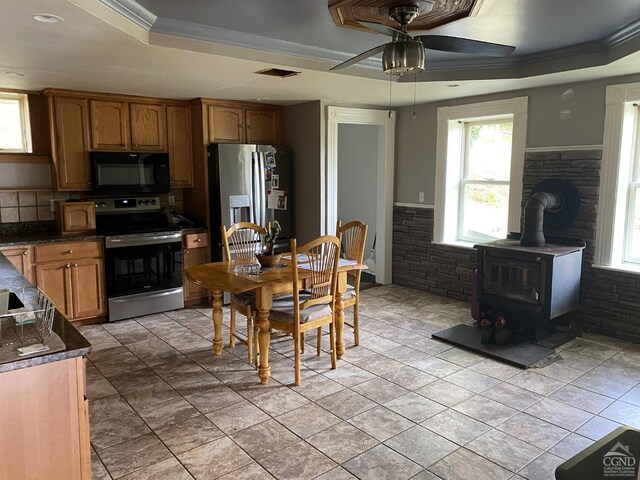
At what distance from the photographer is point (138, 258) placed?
4750mm

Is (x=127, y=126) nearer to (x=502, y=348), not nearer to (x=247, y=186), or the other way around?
(x=247, y=186)

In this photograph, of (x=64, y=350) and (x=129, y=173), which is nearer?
(x=64, y=350)

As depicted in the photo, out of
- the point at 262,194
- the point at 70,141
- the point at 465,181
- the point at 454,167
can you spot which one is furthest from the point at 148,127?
the point at 465,181

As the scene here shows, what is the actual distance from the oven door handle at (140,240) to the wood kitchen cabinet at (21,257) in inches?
25.4

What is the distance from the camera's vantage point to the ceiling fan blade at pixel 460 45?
2379 millimetres

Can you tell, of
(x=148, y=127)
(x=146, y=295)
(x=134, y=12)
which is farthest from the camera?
(x=148, y=127)

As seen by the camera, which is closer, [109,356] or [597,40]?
[597,40]

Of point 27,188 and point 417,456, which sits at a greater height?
point 27,188

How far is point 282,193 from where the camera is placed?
554 cm

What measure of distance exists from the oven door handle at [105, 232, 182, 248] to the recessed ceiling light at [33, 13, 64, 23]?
245 centimetres

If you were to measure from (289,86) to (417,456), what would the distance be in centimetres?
320

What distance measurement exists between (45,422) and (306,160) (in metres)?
4.16

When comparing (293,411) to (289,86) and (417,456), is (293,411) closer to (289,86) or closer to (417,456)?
(417,456)

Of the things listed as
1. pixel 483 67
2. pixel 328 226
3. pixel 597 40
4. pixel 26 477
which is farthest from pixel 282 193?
pixel 26 477
